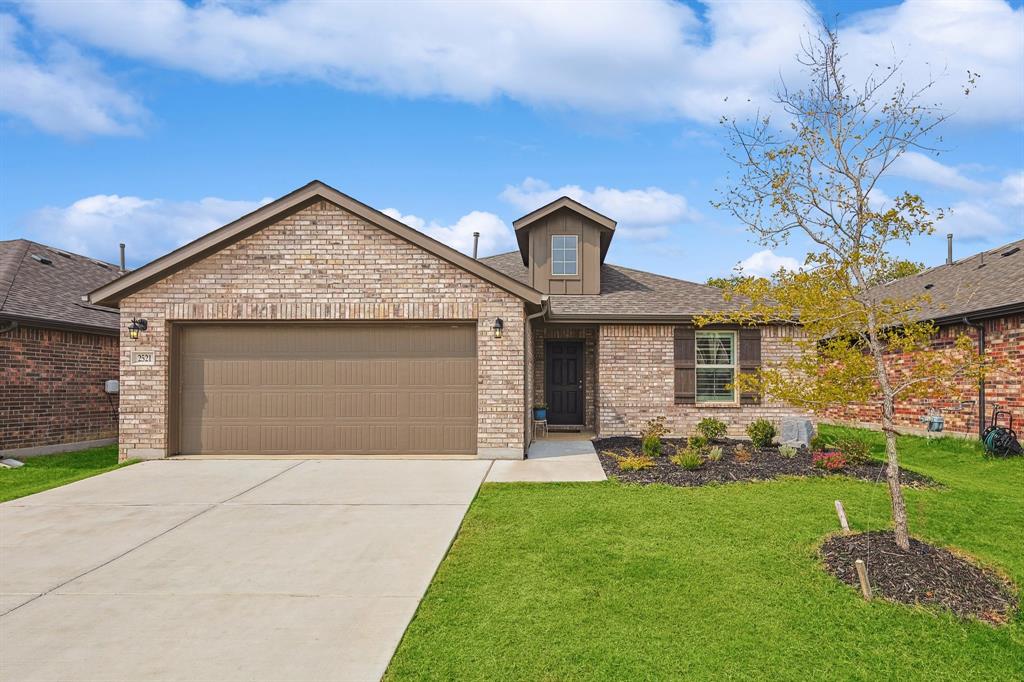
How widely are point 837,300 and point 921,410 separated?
36.5 feet

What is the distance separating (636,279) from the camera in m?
16.5

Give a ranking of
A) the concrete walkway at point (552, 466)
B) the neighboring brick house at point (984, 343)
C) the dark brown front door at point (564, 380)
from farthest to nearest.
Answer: the dark brown front door at point (564, 380) < the neighboring brick house at point (984, 343) < the concrete walkway at point (552, 466)

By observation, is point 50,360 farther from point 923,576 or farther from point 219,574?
point 923,576

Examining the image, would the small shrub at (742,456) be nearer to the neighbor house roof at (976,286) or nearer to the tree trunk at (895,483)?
the neighbor house roof at (976,286)

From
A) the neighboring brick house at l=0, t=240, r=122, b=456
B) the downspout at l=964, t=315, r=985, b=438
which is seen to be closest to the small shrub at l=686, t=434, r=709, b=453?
the downspout at l=964, t=315, r=985, b=438

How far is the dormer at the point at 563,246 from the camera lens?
15.3 m

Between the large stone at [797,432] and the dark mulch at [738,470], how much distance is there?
666 mm

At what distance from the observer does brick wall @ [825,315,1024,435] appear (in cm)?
1152

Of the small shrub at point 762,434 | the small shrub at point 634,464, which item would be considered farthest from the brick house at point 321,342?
the small shrub at point 762,434

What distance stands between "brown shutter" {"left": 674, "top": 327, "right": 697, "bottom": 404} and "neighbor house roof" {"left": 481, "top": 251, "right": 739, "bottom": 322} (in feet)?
1.78

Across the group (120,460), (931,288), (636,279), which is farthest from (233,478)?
(931,288)

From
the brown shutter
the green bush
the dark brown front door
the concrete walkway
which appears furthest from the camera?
the dark brown front door

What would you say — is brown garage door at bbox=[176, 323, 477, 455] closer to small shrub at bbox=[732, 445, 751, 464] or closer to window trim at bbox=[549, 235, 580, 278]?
small shrub at bbox=[732, 445, 751, 464]

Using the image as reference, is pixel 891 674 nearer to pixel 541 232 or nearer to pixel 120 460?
pixel 120 460
